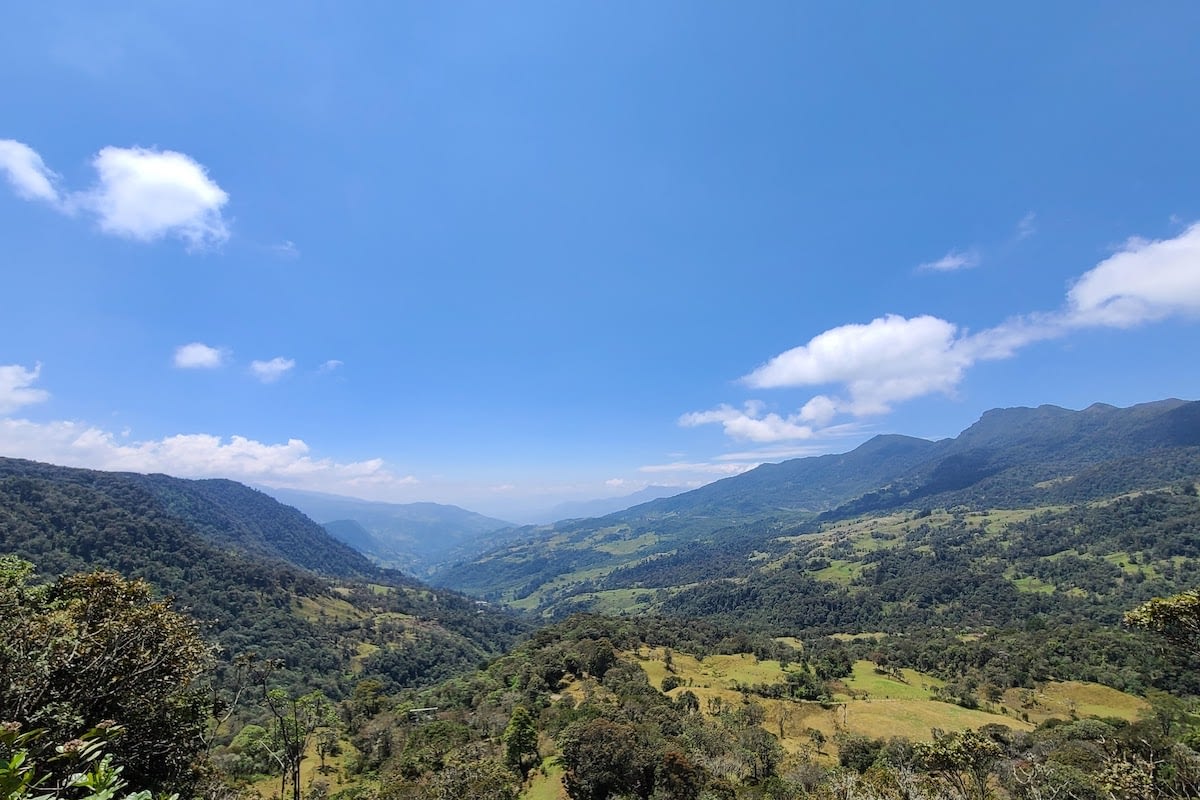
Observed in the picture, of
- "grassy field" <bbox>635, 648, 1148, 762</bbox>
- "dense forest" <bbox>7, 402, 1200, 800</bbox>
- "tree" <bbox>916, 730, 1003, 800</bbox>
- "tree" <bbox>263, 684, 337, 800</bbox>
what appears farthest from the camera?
"grassy field" <bbox>635, 648, 1148, 762</bbox>

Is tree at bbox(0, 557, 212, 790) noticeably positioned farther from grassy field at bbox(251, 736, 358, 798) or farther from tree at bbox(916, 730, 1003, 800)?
grassy field at bbox(251, 736, 358, 798)

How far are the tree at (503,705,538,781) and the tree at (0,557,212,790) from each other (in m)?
28.8

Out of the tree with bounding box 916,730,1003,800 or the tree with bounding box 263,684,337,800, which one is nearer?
the tree with bounding box 916,730,1003,800

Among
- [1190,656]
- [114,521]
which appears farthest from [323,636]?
[1190,656]

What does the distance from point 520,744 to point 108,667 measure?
36.6 meters

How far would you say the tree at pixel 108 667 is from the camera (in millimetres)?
11375

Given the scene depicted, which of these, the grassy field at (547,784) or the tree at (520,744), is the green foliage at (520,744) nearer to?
the tree at (520,744)

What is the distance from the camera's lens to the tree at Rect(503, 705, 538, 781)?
42.6 metres

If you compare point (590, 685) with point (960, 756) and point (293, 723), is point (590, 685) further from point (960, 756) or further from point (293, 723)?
point (960, 756)

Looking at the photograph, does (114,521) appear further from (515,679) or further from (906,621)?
(906,621)

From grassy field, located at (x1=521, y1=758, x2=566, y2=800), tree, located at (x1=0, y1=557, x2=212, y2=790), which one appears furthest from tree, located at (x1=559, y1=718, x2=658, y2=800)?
tree, located at (x1=0, y1=557, x2=212, y2=790)

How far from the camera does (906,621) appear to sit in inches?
6230

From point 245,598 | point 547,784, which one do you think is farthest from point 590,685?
point 245,598

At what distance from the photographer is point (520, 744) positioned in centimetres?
4281
